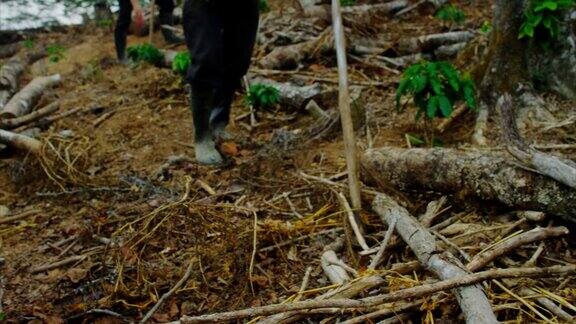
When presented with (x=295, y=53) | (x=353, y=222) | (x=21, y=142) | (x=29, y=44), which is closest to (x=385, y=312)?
(x=353, y=222)

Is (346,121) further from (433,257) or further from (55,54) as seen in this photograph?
(55,54)

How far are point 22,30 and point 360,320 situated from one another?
12256mm

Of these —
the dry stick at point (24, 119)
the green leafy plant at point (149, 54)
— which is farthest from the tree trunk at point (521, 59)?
the green leafy plant at point (149, 54)

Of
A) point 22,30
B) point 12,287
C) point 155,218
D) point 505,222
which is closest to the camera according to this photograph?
point 505,222

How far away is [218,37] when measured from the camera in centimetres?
343

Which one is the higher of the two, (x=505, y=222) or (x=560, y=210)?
(x=560, y=210)

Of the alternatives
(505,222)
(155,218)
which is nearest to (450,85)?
(505,222)

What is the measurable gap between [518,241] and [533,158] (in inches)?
15.5

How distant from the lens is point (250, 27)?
3732 mm

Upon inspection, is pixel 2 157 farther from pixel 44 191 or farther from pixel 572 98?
pixel 572 98

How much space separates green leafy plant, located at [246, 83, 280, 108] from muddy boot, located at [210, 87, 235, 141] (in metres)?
0.83

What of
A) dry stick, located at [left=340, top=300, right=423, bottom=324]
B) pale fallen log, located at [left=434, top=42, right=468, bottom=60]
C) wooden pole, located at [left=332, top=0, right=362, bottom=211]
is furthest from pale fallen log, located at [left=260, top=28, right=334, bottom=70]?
dry stick, located at [left=340, top=300, right=423, bottom=324]

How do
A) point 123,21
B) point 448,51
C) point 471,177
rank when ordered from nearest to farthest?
point 471,177 < point 448,51 < point 123,21

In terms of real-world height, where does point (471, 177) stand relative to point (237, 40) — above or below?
below
